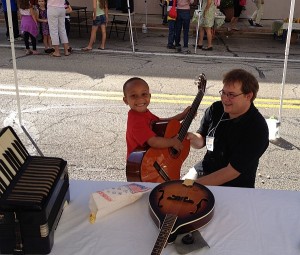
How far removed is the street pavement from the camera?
185 inches

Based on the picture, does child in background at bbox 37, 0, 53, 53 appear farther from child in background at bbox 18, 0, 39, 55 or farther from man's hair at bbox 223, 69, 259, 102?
man's hair at bbox 223, 69, 259, 102

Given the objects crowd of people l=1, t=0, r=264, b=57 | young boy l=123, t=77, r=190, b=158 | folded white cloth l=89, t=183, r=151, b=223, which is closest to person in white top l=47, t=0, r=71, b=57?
crowd of people l=1, t=0, r=264, b=57

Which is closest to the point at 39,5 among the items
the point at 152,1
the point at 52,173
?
the point at 152,1

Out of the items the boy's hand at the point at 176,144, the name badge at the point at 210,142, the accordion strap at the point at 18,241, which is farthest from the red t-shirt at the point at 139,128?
the accordion strap at the point at 18,241

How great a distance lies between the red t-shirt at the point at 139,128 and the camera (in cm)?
279

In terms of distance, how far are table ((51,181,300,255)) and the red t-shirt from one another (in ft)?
2.43

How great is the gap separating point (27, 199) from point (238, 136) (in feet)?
5.21

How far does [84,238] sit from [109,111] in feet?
14.1

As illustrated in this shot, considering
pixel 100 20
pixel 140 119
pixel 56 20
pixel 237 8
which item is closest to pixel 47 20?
pixel 56 20

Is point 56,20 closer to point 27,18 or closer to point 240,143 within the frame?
point 27,18

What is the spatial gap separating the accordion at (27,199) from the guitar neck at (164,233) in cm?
45

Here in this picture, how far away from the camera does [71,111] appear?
601 centimetres

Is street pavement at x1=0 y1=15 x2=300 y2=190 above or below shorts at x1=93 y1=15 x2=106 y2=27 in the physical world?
below

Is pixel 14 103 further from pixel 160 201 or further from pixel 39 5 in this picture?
pixel 160 201
